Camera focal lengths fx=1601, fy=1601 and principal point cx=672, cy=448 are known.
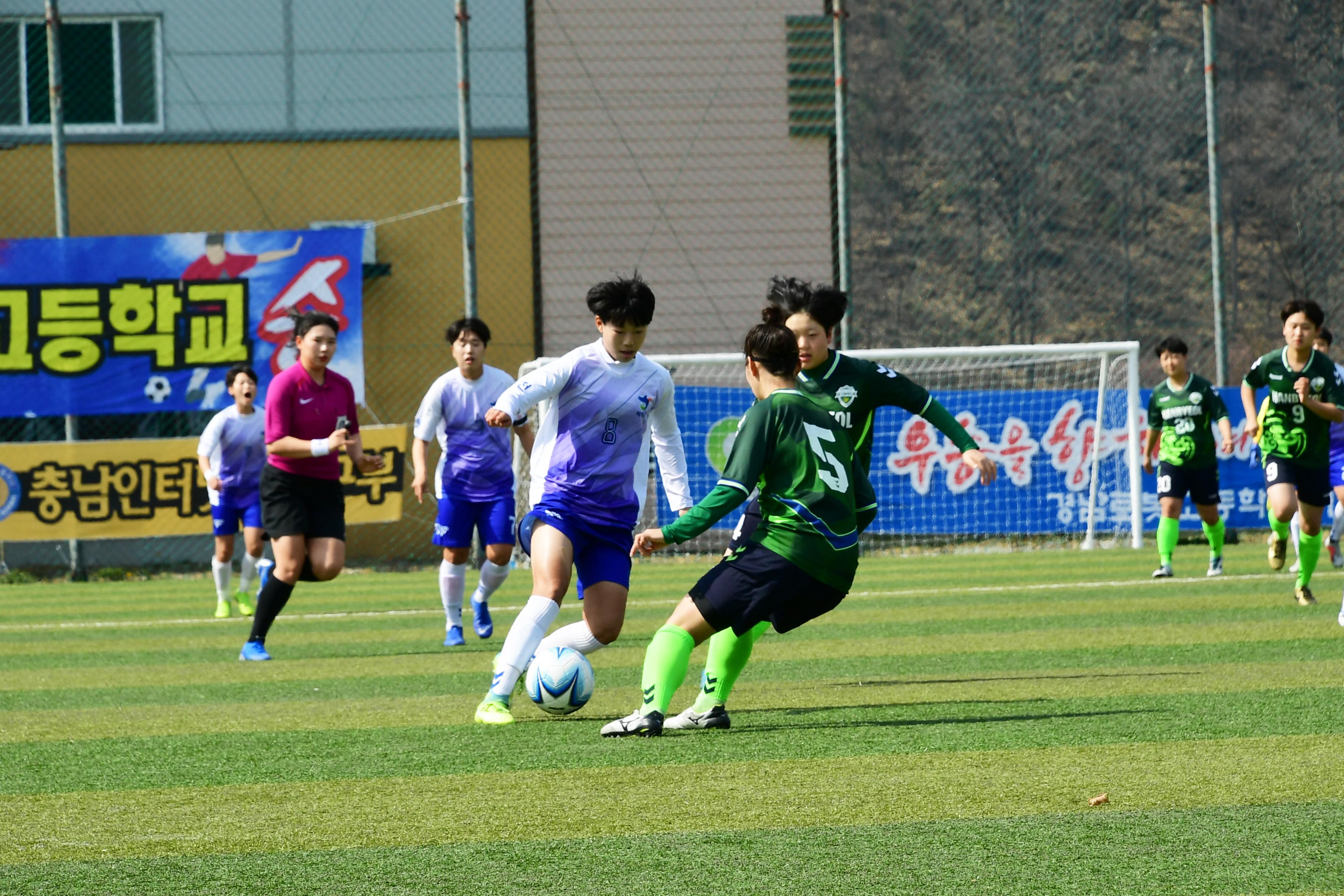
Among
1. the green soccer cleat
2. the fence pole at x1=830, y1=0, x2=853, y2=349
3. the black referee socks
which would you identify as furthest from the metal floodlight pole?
the green soccer cleat

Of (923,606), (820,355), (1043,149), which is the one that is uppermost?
(1043,149)

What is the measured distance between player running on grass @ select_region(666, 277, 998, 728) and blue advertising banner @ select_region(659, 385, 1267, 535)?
39.2 ft

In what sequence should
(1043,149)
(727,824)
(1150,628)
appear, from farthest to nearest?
(1043,149) → (1150,628) → (727,824)

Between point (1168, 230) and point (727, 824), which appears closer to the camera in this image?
point (727, 824)

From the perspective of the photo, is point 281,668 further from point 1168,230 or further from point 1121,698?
point 1168,230

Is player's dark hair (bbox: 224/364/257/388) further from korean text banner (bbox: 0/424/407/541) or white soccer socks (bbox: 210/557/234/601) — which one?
korean text banner (bbox: 0/424/407/541)

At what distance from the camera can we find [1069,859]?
3.99 m

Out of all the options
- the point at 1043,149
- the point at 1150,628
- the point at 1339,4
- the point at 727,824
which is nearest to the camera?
the point at 727,824

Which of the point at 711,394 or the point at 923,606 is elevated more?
the point at 711,394

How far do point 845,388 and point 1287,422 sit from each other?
489 cm

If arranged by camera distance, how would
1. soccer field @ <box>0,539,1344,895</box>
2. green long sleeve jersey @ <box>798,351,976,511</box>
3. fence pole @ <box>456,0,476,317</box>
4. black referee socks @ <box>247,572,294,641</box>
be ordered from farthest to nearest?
1. fence pole @ <box>456,0,476,317</box>
2. black referee socks @ <box>247,572,294,641</box>
3. green long sleeve jersey @ <box>798,351,976,511</box>
4. soccer field @ <box>0,539,1344,895</box>

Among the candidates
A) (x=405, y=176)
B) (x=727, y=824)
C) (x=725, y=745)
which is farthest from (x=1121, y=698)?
(x=405, y=176)

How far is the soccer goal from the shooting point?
19.4 m

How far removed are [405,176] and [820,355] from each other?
14.4m
